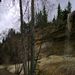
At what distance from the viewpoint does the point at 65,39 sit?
46.0 metres

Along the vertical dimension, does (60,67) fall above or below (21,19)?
below

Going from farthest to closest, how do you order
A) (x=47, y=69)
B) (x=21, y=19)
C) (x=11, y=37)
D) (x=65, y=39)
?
(x=11, y=37) → (x=65, y=39) → (x=47, y=69) → (x=21, y=19)

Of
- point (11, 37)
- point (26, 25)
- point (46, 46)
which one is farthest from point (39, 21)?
point (11, 37)

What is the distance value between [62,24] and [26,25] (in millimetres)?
19820

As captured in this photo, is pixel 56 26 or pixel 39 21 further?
pixel 56 26

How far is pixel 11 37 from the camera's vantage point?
51344mm

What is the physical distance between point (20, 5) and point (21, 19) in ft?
4.04

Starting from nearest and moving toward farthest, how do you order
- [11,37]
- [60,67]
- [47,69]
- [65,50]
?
1. [60,67]
2. [47,69]
3. [65,50]
4. [11,37]

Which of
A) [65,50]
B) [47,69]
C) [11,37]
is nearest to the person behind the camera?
[47,69]

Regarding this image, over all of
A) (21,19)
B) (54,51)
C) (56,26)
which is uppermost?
(21,19)

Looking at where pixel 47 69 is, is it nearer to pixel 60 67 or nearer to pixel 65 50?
pixel 60 67

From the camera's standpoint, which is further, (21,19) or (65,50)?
(65,50)

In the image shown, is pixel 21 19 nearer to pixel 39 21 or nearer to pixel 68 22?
pixel 39 21

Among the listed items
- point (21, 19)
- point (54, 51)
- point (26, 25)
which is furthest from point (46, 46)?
point (21, 19)
